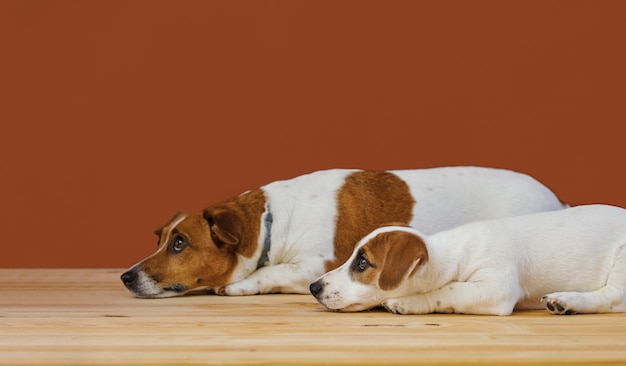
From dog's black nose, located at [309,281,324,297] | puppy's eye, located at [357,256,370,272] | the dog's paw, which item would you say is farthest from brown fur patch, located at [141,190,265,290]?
the dog's paw

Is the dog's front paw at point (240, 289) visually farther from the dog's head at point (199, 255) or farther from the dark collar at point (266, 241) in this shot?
the dark collar at point (266, 241)

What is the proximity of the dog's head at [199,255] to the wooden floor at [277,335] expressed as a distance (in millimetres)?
207

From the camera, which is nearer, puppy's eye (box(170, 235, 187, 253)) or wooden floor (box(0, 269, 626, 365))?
wooden floor (box(0, 269, 626, 365))

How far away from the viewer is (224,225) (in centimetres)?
520

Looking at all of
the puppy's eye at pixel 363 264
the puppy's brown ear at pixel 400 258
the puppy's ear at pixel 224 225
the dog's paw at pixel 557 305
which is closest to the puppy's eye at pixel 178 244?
the puppy's ear at pixel 224 225

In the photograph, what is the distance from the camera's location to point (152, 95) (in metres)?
6.85

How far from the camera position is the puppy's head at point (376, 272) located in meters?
4.25

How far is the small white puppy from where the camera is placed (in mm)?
4324

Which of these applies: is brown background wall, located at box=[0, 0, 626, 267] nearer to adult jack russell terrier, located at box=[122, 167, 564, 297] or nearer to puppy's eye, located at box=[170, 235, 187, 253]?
adult jack russell terrier, located at box=[122, 167, 564, 297]

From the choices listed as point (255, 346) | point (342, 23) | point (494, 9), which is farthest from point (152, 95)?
point (255, 346)

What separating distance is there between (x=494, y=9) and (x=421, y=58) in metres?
0.51

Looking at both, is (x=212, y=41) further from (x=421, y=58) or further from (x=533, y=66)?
(x=533, y=66)

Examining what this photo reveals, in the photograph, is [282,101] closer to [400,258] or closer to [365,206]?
[365,206]

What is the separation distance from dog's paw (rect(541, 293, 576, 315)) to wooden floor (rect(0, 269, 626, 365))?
35 millimetres
